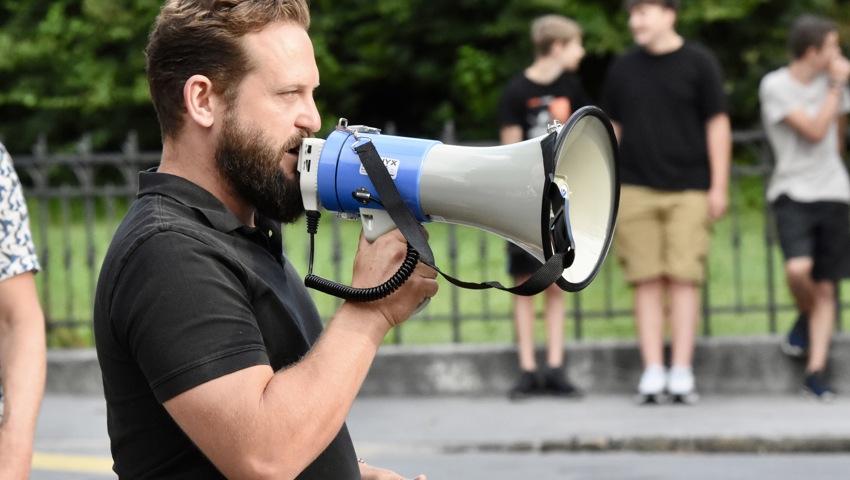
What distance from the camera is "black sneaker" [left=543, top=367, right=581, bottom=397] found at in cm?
767

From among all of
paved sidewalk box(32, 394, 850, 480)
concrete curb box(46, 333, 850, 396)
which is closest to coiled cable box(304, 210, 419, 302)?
paved sidewalk box(32, 394, 850, 480)

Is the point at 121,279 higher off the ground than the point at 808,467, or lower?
higher

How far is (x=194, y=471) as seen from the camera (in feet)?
6.68

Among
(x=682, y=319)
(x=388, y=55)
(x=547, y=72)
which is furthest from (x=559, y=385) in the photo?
(x=388, y=55)

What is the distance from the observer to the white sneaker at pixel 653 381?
7395 millimetres

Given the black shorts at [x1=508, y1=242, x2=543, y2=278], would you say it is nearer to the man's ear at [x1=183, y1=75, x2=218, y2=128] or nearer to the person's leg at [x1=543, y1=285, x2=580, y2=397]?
the person's leg at [x1=543, y1=285, x2=580, y2=397]

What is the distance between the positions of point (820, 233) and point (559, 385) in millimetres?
1597

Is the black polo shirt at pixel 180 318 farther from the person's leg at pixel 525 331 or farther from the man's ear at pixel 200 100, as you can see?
the person's leg at pixel 525 331

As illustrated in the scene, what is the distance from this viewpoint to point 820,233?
7.43 meters

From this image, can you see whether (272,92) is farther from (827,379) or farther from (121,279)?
(827,379)

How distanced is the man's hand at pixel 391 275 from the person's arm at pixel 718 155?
17.5 feet

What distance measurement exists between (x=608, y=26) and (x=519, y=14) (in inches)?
52.6

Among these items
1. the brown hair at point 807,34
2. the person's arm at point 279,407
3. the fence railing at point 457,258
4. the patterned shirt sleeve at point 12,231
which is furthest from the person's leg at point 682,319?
the person's arm at point 279,407

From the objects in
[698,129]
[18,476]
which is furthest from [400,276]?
[698,129]
